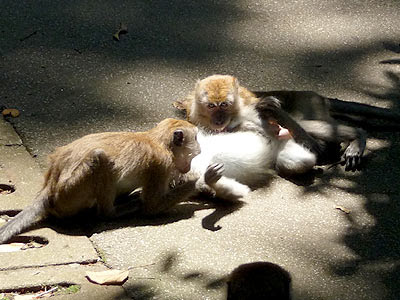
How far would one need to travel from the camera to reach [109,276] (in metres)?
5.20

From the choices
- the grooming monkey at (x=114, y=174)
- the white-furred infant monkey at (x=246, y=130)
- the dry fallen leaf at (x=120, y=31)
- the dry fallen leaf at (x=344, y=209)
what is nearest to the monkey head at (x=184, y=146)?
the grooming monkey at (x=114, y=174)

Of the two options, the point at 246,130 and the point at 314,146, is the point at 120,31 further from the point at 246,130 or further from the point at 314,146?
the point at 314,146

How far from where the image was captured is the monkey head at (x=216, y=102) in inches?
274

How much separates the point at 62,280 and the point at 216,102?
8.20 feet

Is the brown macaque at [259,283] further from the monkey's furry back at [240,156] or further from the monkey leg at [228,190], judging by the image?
the monkey's furry back at [240,156]

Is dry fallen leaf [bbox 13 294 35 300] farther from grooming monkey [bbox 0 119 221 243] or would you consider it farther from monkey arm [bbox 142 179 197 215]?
monkey arm [bbox 142 179 197 215]

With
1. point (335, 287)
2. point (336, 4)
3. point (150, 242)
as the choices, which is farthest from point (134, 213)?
point (336, 4)

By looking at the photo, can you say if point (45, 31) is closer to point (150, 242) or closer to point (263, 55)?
point (263, 55)

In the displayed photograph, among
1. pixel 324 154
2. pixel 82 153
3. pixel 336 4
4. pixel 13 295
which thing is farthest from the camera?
pixel 336 4

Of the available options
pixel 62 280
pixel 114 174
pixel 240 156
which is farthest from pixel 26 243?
pixel 240 156

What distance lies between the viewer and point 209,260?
17.8ft

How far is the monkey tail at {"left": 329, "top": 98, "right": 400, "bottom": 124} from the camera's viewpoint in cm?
740

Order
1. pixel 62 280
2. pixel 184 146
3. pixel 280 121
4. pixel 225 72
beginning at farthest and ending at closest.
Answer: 1. pixel 225 72
2. pixel 280 121
3. pixel 184 146
4. pixel 62 280

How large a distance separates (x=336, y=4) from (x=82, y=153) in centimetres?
528
